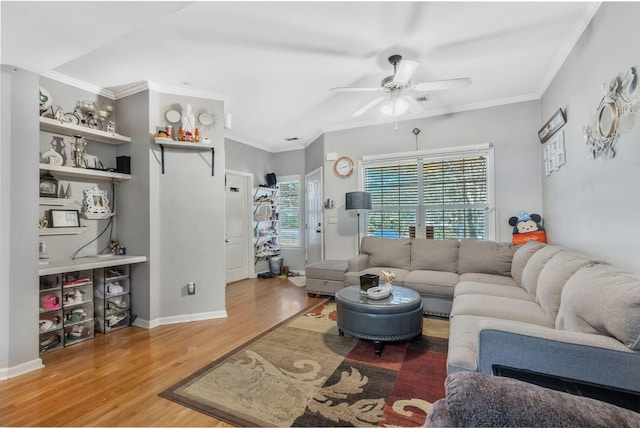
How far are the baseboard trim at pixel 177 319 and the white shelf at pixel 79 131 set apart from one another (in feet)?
6.64

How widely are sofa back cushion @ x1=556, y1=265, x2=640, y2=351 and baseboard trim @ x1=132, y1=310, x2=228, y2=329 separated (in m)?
3.22

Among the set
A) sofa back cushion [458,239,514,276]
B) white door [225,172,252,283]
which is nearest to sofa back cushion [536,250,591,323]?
sofa back cushion [458,239,514,276]

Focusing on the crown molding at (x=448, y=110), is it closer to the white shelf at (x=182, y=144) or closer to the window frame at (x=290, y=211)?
the window frame at (x=290, y=211)

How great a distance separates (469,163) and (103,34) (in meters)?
4.17

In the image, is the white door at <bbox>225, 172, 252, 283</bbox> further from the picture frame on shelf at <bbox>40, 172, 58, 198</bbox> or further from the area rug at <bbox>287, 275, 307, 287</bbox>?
the picture frame on shelf at <bbox>40, 172, 58, 198</bbox>

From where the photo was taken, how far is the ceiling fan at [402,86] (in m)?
2.50

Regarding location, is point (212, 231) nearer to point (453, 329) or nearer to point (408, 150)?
point (453, 329)

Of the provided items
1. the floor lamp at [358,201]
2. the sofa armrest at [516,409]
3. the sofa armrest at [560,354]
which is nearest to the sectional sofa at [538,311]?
the sofa armrest at [560,354]

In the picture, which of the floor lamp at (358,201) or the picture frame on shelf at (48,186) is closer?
the picture frame on shelf at (48,186)

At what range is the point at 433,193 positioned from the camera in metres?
4.30

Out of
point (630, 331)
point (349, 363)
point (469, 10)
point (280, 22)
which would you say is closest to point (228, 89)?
point (280, 22)

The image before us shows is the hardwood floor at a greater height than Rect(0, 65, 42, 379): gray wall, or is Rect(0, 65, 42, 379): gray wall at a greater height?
Rect(0, 65, 42, 379): gray wall

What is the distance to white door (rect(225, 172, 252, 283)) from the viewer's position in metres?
5.29

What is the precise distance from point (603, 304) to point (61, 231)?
4232mm
